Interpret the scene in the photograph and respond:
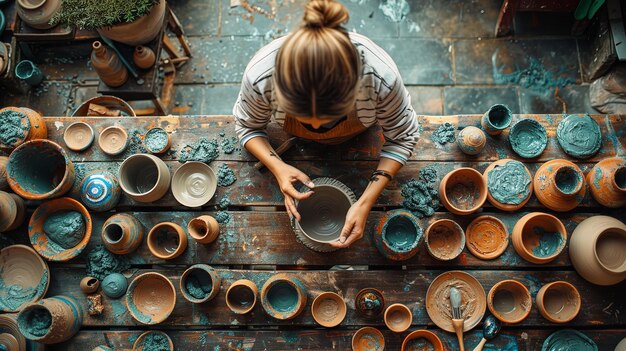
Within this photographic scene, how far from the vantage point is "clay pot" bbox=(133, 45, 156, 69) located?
120 inches

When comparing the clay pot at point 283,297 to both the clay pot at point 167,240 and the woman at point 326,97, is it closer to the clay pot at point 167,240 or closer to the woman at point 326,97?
the woman at point 326,97

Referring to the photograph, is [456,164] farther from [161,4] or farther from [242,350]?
[161,4]

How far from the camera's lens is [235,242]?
2414mm

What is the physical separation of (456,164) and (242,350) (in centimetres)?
157

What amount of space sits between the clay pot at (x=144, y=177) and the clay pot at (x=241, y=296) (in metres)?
0.66

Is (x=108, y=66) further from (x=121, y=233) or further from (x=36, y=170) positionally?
(x=121, y=233)

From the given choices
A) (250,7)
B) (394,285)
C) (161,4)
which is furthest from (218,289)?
(250,7)

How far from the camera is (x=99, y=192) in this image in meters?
2.35

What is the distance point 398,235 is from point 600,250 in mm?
1062

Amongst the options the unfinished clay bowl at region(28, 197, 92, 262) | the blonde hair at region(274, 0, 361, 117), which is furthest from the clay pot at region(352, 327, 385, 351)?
the unfinished clay bowl at region(28, 197, 92, 262)

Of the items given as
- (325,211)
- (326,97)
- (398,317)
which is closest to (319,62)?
(326,97)

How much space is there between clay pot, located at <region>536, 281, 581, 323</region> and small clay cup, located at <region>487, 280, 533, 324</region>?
0.07m

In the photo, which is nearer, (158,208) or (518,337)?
(518,337)

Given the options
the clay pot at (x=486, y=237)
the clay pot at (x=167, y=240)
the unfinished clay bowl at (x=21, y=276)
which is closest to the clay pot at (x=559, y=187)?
the clay pot at (x=486, y=237)
